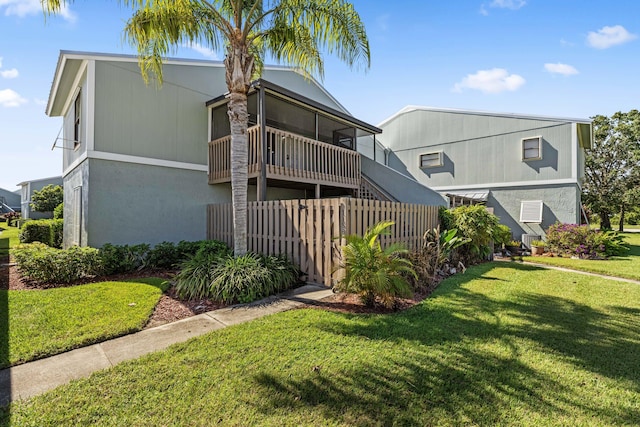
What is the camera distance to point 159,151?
369 inches

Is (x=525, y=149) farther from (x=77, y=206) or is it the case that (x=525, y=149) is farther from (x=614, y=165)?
(x=77, y=206)

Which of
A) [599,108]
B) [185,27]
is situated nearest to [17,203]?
[185,27]

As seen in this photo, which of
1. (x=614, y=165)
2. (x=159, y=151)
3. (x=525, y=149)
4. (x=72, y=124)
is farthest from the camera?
(x=614, y=165)

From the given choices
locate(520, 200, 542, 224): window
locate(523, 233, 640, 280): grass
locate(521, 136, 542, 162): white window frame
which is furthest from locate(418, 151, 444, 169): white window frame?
locate(523, 233, 640, 280): grass

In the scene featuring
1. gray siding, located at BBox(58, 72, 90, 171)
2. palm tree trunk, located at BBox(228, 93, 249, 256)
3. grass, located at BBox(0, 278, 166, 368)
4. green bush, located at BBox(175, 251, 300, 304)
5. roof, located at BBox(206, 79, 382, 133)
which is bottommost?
grass, located at BBox(0, 278, 166, 368)

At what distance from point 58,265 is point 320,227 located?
216 inches

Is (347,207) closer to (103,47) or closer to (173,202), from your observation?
(173,202)

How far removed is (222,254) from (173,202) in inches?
136

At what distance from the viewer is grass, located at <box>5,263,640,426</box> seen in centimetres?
242

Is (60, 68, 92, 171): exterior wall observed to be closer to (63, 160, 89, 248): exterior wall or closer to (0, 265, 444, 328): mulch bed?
(63, 160, 89, 248): exterior wall

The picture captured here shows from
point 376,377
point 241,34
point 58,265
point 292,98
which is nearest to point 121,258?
point 58,265

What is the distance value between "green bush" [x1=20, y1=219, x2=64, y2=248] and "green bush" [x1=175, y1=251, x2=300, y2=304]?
9861 millimetres

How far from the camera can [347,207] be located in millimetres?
6301

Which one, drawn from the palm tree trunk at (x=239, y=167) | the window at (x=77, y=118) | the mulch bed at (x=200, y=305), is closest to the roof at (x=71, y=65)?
the window at (x=77, y=118)
